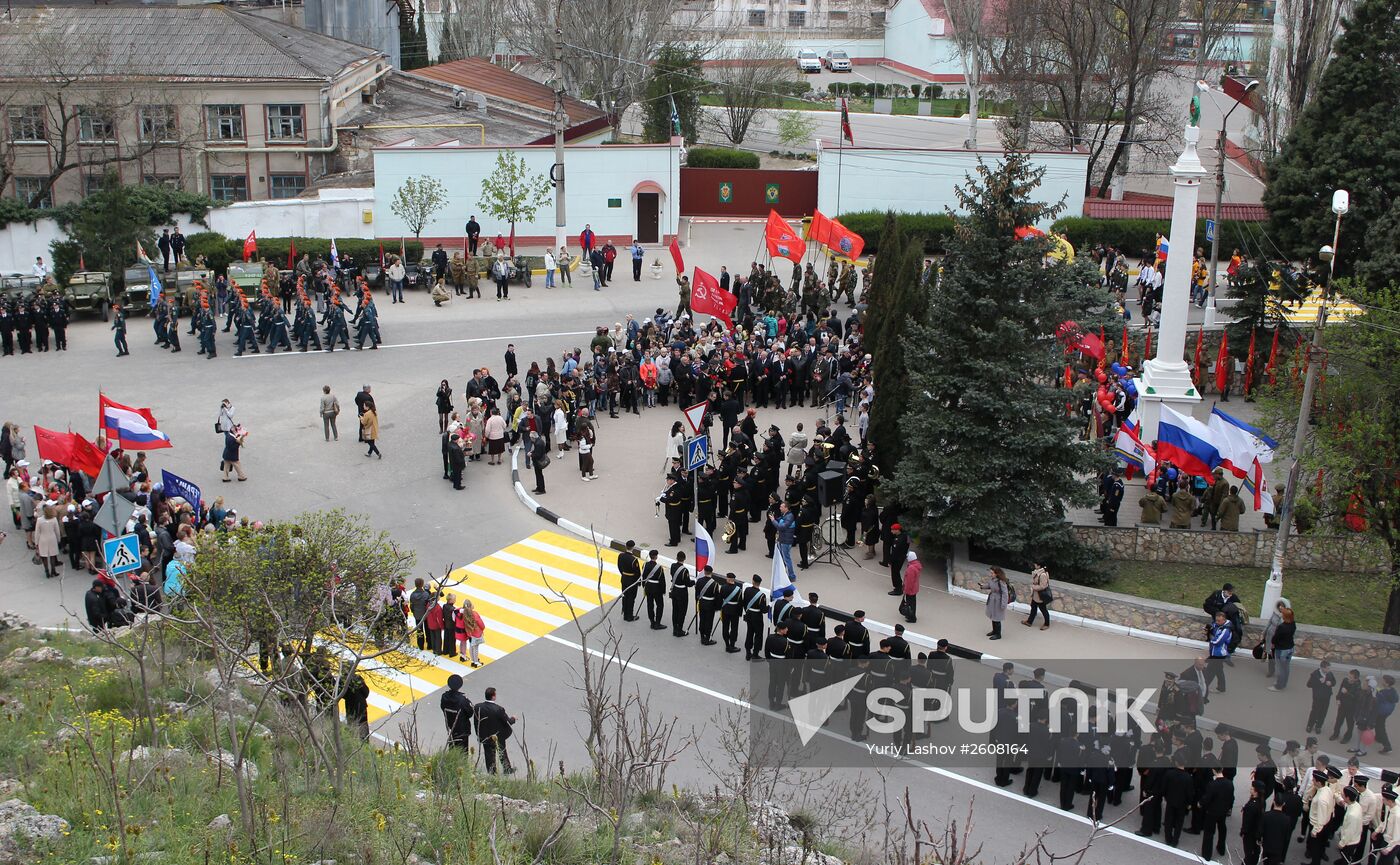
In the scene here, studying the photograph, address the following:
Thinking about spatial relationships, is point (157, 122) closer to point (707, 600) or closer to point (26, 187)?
point (26, 187)

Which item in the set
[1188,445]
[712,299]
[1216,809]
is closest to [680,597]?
[1216,809]

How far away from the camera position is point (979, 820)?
1650cm

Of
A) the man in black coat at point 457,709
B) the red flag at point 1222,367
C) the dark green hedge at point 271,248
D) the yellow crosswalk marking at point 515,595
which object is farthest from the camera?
the dark green hedge at point 271,248

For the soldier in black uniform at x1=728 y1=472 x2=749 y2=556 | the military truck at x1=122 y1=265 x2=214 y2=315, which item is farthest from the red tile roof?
the soldier in black uniform at x1=728 y1=472 x2=749 y2=556

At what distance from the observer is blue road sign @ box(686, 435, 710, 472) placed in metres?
24.7

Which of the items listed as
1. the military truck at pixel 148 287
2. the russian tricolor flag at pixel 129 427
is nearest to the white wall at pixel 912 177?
the military truck at pixel 148 287

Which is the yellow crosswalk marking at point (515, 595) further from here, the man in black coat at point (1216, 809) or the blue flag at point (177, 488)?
the man in black coat at point (1216, 809)

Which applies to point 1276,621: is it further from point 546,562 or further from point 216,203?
point 216,203

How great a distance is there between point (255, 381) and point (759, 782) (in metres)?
21.6

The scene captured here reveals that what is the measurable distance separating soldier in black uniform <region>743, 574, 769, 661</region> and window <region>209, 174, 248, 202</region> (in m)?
36.6

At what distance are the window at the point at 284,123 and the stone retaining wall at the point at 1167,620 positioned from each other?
36.2 m

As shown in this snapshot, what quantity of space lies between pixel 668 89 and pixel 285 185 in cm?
1720

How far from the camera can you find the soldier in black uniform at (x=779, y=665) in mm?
18922

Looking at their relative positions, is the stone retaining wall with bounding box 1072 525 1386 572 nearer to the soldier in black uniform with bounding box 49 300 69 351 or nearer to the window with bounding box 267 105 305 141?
the soldier in black uniform with bounding box 49 300 69 351
